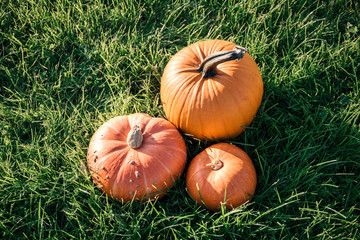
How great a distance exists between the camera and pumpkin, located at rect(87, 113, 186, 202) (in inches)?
115

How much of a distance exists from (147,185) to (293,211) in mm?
1416

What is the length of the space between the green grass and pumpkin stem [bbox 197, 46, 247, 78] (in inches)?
31.1

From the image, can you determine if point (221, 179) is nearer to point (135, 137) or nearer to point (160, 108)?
point (135, 137)

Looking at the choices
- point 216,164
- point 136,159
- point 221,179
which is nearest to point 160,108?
point 136,159

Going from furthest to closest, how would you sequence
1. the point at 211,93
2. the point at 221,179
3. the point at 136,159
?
the point at 211,93 < the point at 136,159 < the point at 221,179

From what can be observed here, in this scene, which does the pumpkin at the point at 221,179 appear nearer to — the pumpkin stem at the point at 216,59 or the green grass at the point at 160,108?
the green grass at the point at 160,108

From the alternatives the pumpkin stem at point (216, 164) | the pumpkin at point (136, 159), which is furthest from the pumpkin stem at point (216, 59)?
the pumpkin stem at point (216, 164)

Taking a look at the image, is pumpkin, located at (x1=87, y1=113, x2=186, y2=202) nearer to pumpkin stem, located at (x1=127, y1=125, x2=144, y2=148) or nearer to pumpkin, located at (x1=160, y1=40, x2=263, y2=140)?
pumpkin stem, located at (x1=127, y1=125, x2=144, y2=148)

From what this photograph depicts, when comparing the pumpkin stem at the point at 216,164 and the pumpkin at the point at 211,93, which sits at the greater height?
the pumpkin at the point at 211,93

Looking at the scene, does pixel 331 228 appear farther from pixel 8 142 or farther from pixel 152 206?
pixel 8 142

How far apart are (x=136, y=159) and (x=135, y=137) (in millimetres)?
205

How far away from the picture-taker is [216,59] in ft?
9.68

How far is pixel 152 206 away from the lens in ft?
9.72

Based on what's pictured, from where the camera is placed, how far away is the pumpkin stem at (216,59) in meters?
2.86
